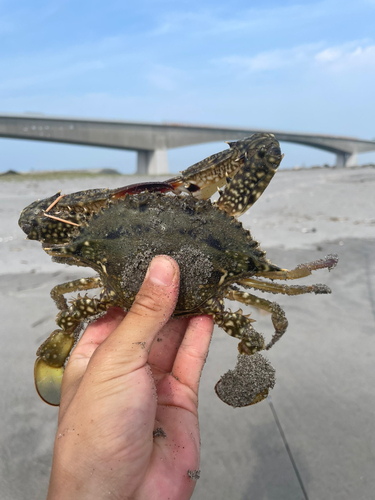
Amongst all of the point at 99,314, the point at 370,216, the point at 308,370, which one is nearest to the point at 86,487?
the point at 99,314

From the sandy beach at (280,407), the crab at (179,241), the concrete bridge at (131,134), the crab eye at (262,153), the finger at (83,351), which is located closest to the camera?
the crab at (179,241)

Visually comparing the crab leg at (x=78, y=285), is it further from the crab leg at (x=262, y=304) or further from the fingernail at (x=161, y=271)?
the crab leg at (x=262, y=304)

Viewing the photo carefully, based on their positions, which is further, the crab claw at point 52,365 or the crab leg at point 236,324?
the crab claw at point 52,365

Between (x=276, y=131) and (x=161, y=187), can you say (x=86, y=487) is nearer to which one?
(x=161, y=187)

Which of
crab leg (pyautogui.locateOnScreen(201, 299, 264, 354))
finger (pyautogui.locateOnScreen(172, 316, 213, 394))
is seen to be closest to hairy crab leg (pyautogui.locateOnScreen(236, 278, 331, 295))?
crab leg (pyautogui.locateOnScreen(201, 299, 264, 354))

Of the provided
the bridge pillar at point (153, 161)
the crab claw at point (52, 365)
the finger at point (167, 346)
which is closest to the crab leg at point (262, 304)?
the finger at point (167, 346)

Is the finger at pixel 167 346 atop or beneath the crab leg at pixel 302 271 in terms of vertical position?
beneath

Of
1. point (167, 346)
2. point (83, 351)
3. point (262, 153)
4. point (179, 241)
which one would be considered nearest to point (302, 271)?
point (262, 153)
